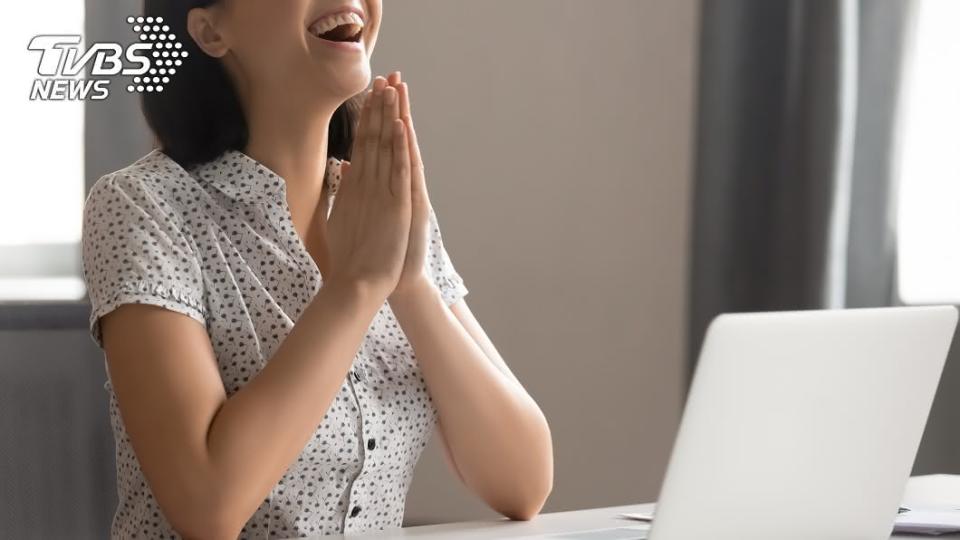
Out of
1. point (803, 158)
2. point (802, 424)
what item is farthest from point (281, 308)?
point (803, 158)

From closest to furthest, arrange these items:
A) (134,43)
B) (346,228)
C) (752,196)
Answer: (346,228)
(134,43)
(752,196)

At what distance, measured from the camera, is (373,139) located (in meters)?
1.44

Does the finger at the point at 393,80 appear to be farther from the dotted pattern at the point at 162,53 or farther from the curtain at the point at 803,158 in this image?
the curtain at the point at 803,158

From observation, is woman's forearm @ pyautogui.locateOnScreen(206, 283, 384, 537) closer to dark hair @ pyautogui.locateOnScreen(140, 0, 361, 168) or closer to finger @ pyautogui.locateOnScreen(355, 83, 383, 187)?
finger @ pyautogui.locateOnScreen(355, 83, 383, 187)

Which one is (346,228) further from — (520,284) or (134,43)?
(520,284)

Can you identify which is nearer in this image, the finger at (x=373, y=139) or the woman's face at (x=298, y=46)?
the finger at (x=373, y=139)

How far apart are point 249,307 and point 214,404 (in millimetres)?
177

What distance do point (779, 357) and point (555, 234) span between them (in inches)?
101

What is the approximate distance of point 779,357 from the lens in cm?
96

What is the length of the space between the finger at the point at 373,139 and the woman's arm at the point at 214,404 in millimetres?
133

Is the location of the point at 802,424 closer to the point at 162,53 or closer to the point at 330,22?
the point at 330,22

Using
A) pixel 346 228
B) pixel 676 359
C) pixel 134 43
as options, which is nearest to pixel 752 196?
pixel 676 359

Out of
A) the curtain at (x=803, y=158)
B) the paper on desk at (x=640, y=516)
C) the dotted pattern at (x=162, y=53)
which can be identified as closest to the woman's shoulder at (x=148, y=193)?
the dotted pattern at (x=162, y=53)

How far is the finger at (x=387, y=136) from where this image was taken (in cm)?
142
